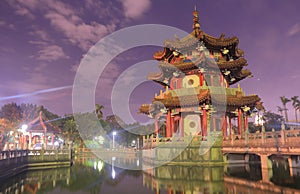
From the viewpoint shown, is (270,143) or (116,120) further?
(116,120)

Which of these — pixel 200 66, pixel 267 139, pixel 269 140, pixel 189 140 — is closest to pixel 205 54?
pixel 200 66

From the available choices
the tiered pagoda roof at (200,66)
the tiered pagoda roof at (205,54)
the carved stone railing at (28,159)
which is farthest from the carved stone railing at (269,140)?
the carved stone railing at (28,159)

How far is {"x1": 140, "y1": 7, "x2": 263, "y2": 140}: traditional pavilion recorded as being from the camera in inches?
1012

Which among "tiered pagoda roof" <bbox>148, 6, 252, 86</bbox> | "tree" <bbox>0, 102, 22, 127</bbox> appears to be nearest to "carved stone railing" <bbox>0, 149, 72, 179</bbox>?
"tiered pagoda roof" <bbox>148, 6, 252, 86</bbox>

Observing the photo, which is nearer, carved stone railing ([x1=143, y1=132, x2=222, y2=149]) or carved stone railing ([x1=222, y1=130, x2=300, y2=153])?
carved stone railing ([x1=222, y1=130, x2=300, y2=153])

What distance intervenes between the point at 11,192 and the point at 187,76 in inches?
839

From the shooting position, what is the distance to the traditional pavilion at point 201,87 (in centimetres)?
2570

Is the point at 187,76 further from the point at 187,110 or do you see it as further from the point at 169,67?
the point at 187,110

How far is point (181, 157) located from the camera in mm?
23406

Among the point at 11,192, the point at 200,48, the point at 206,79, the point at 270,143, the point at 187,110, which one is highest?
the point at 200,48

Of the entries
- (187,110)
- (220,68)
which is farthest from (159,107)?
(220,68)

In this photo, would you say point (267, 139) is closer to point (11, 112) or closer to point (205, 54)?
point (205, 54)

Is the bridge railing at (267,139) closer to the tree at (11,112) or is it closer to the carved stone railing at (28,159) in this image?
the carved stone railing at (28,159)

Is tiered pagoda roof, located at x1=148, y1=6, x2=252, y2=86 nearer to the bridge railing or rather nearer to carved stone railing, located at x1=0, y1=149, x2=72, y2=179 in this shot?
the bridge railing
